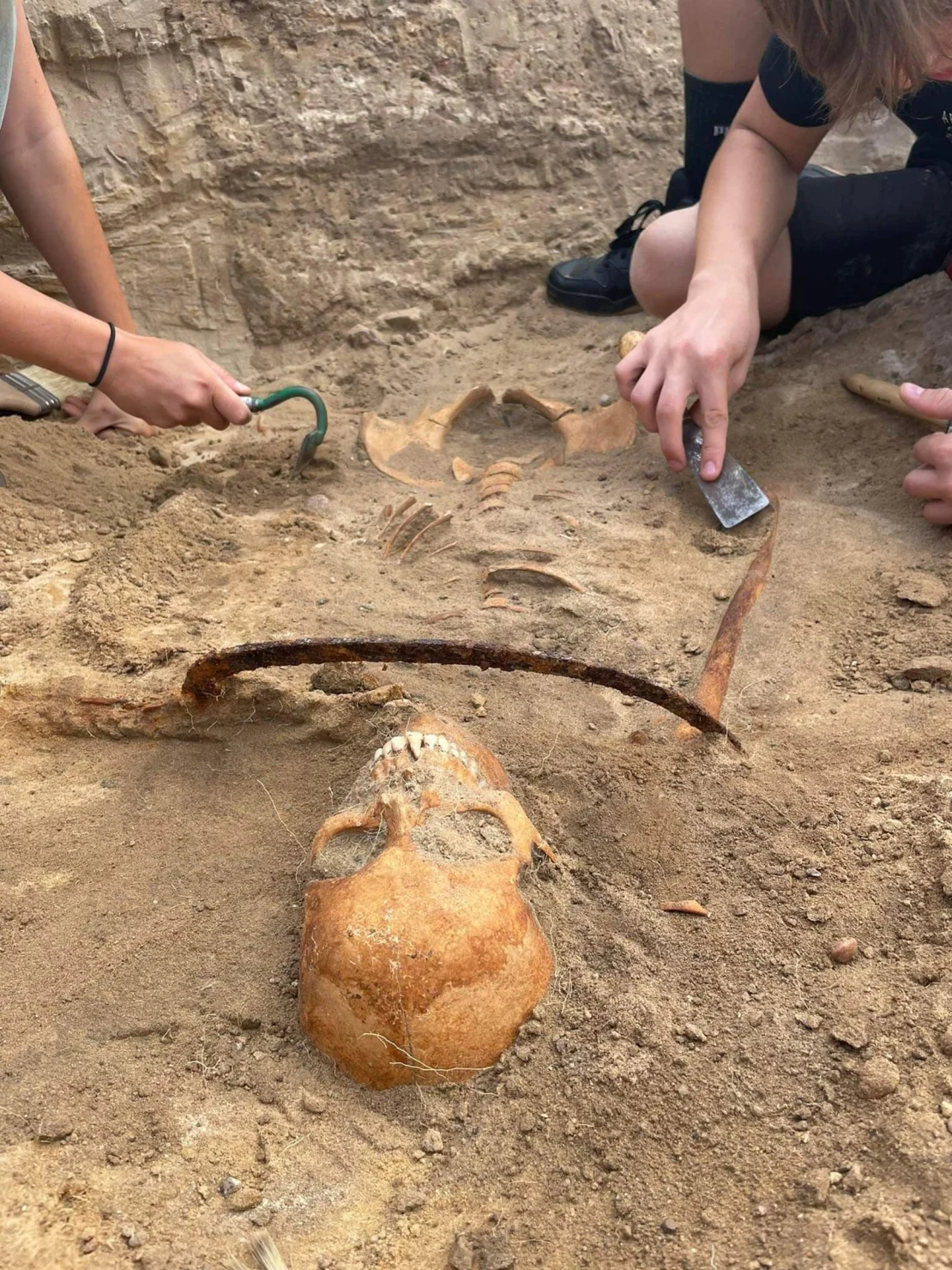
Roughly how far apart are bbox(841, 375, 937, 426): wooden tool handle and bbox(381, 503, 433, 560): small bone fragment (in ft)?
3.89

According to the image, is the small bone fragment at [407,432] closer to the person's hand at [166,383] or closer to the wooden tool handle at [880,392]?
the person's hand at [166,383]

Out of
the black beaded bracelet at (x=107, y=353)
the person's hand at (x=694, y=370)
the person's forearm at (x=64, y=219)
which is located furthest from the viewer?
the person's forearm at (x=64, y=219)

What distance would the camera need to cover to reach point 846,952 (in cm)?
128

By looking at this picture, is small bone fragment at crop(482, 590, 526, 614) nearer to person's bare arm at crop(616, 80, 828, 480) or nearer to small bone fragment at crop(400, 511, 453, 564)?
small bone fragment at crop(400, 511, 453, 564)

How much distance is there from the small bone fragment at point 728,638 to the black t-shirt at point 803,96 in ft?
3.48

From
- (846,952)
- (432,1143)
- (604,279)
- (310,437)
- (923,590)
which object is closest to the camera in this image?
(432,1143)

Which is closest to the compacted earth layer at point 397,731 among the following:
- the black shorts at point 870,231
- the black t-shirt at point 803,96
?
the black shorts at point 870,231

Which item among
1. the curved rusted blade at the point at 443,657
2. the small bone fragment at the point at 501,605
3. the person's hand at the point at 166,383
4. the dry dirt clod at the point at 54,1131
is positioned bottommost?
the small bone fragment at the point at 501,605

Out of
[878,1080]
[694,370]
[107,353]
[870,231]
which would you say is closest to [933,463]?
[694,370]

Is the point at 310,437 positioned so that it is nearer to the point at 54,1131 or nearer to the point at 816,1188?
the point at 54,1131

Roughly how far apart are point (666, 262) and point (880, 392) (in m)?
0.75

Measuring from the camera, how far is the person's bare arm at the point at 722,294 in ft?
7.48

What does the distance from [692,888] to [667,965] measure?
0.46ft

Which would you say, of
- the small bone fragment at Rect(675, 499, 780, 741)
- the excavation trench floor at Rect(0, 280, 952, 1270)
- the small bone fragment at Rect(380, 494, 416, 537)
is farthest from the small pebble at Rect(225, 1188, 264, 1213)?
the small bone fragment at Rect(380, 494, 416, 537)
